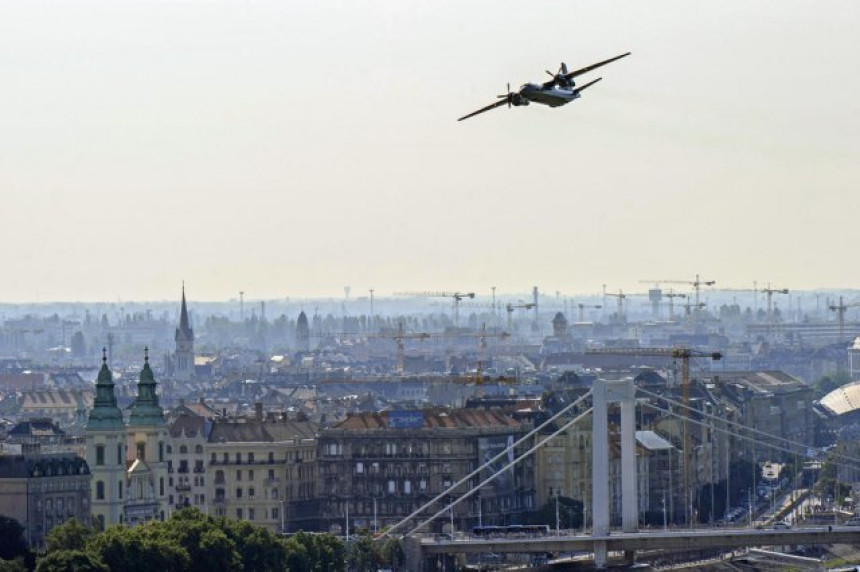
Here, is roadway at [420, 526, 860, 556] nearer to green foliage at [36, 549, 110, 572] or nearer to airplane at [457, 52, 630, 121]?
green foliage at [36, 549, 110, 572]

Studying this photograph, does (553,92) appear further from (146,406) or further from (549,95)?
(146,406)

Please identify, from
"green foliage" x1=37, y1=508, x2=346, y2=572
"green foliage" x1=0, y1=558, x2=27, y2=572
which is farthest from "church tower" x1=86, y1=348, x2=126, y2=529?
"green foliage" x1=0, y1=558, x2=27, y2=572

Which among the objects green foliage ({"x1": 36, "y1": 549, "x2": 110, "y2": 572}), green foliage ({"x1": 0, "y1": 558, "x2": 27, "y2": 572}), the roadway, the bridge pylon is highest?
the bridge pylon

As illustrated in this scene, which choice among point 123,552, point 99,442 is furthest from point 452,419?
point 123,552

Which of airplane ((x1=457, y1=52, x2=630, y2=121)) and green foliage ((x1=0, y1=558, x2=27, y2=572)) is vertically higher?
airplane ((x1=457, y1=52, x2=630, y2=121))

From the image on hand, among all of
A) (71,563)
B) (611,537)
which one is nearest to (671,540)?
(611,537)

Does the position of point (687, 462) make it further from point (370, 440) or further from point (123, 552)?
point (123, 552)

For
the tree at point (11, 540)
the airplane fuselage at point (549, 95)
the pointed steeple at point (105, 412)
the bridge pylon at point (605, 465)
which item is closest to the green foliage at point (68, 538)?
the tree at point (11, 540)
